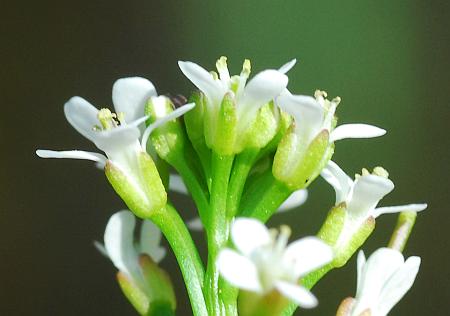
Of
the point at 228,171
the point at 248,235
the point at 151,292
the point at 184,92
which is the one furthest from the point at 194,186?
the point at 184,92

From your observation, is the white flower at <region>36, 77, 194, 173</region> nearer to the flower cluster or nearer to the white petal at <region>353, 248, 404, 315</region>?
the flower cluster

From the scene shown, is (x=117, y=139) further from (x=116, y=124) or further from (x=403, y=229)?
(x=403, y=229)

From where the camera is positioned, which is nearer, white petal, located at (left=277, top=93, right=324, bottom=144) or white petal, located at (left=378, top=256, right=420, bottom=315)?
white petal, located at (left=277, top=93, right=324, bottom=144)

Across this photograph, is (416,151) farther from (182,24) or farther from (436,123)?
(182,24)

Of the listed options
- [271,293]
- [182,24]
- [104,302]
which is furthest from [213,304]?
[182,24]

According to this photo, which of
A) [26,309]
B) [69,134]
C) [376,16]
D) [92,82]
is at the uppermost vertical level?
[376,16]

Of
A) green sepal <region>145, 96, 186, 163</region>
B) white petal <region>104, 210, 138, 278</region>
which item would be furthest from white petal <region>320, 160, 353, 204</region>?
white petal <region>104, 210, 138, 278</region>

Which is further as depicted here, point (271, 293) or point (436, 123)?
point (436, 123)
